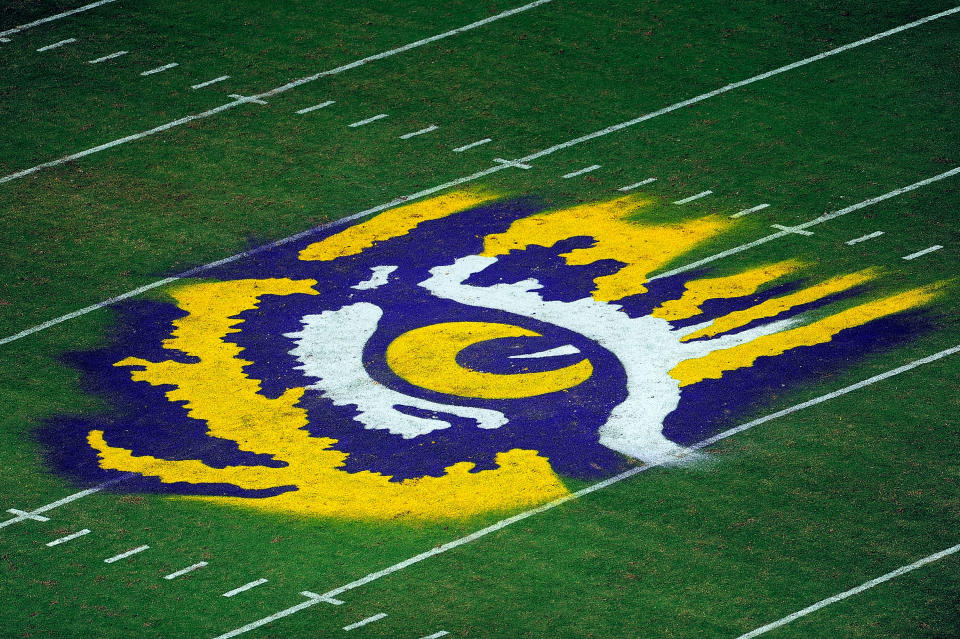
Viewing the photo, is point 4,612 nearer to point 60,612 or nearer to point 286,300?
point 60,612

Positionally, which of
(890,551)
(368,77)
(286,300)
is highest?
(368,77)

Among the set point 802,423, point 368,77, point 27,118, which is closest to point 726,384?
point 802,423

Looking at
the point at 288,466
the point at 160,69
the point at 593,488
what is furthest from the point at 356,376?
the point at 160,69

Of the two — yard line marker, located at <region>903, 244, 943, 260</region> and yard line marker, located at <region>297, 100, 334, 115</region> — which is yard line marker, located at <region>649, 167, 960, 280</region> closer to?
yard line marker, located at <region>903, 244, 943, 260</region>

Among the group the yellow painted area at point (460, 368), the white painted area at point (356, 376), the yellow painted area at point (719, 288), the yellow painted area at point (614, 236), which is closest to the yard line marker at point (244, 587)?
the white painted area at point (356, 376)

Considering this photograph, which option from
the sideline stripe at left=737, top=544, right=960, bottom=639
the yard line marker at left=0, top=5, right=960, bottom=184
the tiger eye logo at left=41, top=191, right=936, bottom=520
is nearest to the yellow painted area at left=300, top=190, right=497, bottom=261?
the tiger eye logo at left=41, top=191, right=936, bottom=520
